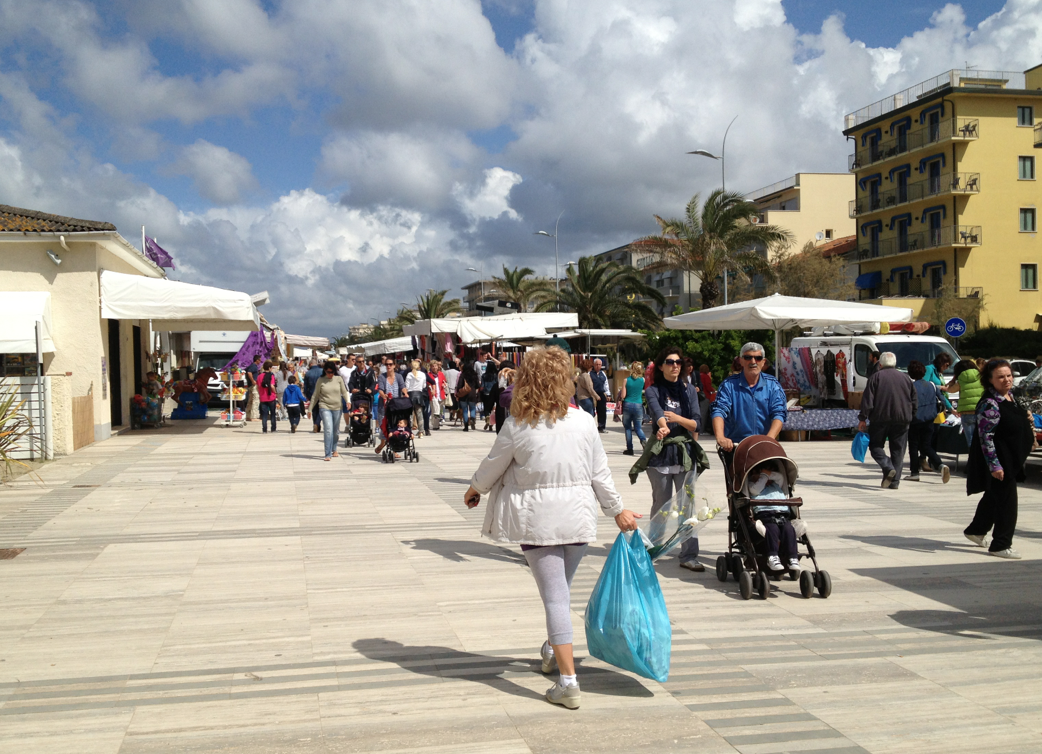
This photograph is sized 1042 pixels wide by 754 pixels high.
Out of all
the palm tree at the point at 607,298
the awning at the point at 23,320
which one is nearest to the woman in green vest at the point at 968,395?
the awning at the point at 23,320

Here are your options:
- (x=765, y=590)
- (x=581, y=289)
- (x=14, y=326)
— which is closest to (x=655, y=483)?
(x=765, y=590)

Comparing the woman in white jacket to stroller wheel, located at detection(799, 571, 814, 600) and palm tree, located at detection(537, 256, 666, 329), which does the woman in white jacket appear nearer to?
stroller wheel, located at detection(799, 571, 814, 600)

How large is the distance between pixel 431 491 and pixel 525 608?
19.4 feet

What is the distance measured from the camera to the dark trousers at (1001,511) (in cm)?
779

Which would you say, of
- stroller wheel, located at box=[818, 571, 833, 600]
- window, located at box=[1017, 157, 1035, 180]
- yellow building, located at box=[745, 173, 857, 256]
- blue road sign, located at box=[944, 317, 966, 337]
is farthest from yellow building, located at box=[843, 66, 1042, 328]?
stroller wheel, located at box=[818, 571, 833, 600]

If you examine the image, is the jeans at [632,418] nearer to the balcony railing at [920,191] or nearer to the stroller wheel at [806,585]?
the stroller wheel at [806,585]

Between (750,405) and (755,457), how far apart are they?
2.41 feet

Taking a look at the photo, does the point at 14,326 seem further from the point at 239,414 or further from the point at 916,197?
the point at 916,197

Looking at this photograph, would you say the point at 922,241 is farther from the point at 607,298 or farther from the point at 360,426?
the point at 360,426

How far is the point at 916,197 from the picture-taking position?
53156 millimetres

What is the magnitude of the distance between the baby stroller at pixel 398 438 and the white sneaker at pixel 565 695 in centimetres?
1118

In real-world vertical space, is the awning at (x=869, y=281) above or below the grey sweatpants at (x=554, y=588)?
above

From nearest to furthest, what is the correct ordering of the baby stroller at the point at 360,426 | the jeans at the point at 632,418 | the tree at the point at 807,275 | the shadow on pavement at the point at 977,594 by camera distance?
the shadow on pavement at the point at 977,594 → the jeans at the point at 632,418 → the baby stroller at the point at 360,426 → the tree at the point at 807,275

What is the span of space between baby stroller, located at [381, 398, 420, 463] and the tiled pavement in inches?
199
